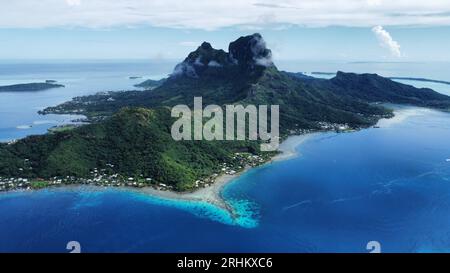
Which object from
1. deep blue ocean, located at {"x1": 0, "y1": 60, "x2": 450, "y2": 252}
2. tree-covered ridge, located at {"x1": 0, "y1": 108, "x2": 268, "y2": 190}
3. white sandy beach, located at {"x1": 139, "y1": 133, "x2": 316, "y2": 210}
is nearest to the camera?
deep blue ocean, located at {"x1": 0, "y1": 60, "x2": 450, "y2": 252}

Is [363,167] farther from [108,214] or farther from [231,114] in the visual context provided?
[108,214]

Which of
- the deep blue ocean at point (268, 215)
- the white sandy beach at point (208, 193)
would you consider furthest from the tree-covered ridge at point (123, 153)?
the deep blue ocean at point (268, 215)

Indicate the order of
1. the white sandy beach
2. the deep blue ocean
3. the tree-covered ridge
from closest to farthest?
the deep blue ocean < the white sandy beach < the tree-covered ridge

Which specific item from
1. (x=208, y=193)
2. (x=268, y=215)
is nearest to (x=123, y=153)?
(x=208, y=193)

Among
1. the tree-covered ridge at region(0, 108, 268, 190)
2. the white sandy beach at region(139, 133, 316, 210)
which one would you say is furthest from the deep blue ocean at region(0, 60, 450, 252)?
the tree-covered ridge at region(0, 108, 268, 190)

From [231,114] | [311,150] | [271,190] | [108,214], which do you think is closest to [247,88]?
[231,114]

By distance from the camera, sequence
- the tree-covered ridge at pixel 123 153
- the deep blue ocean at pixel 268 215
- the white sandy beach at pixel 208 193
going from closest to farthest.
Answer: the deep blue ocean at pixel 268 215 → the white sandy beach at pixel 208 193 → the tree-covered ridge at pixel 123 153

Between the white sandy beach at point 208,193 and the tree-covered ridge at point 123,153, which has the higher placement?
the tree-covered ridge at point 123,153

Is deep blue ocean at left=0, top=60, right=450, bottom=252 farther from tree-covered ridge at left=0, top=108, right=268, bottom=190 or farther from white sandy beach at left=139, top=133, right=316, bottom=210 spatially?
tree-covered ridge at left=0, top=108, right=268, bottom=190

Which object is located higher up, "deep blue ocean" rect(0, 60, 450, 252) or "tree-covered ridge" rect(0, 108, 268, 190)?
"tree-covered ridge" rect(0, 108, 268, 190)

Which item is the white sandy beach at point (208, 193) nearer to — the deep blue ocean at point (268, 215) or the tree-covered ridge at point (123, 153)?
the deep blue ocean at point (268, 215)

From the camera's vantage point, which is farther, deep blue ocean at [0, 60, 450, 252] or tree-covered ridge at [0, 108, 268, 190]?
tree-covered ridge at [0, 108, 268, 190]
